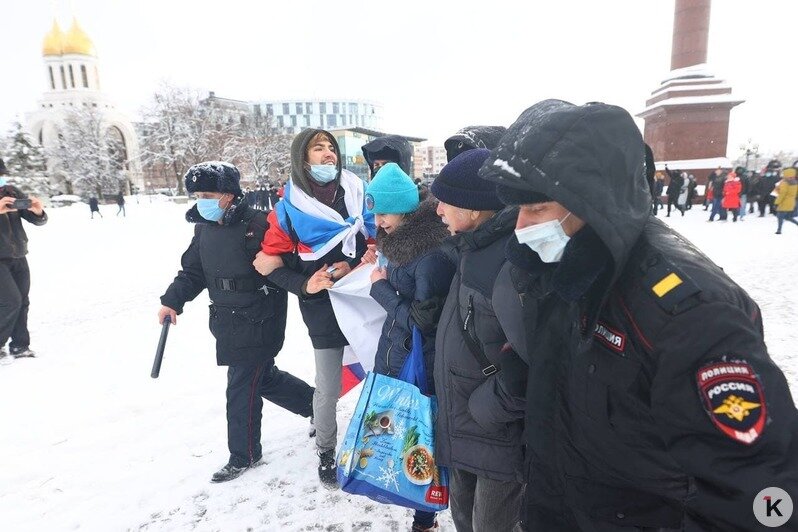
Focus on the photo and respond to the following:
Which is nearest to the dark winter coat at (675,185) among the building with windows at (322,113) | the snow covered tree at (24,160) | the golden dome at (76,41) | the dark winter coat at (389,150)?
the dark winter coat at (389,150)

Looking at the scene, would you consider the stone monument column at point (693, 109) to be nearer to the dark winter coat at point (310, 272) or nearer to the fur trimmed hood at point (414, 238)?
the dark winter coat at point (310, 272)

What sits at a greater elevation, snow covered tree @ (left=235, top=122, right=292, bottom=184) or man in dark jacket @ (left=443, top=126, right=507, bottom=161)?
snow covered tree @ (left=235, top=122, right=292, bottom=184)

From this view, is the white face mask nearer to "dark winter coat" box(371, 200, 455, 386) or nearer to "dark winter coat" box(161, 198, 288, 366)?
"dark winter coat" box(371, 200, 455, 386)

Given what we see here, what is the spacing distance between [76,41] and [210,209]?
259 feet

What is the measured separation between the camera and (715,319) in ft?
3.15

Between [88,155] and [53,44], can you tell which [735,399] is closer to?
[88,155]

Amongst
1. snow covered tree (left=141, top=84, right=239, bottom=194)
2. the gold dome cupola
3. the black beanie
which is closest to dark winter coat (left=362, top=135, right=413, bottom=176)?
the black beanie

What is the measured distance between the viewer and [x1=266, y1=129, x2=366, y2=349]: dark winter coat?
2938mm

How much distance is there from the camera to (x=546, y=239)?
131 centimetres

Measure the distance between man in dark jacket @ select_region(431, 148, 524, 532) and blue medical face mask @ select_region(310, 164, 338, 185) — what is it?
1150mm

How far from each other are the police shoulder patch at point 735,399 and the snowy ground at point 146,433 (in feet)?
7.01

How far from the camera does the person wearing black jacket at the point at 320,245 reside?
2.89 metres

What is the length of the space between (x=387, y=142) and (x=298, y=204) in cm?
143

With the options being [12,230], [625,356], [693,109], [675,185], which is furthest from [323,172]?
[693,109]
